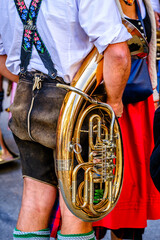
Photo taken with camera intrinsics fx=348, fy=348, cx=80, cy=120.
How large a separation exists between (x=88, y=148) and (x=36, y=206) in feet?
1.21

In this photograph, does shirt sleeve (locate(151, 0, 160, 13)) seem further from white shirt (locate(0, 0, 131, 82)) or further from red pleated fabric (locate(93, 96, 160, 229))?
white shirt (locate(0, 0, 131, 82))

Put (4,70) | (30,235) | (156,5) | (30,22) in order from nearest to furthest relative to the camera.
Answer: (30,22)
(30,235)
(4,70)
(156,5)

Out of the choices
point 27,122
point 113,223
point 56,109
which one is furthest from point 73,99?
point 113,223

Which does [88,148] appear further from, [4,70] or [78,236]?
[4,70]

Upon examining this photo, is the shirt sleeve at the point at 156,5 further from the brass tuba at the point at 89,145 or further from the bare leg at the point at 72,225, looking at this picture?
the bare leg at the point at 72,225

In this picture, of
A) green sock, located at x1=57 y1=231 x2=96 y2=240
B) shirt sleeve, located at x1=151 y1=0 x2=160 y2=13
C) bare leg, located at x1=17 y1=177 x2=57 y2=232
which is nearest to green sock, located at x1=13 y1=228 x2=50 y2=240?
bare leg, located at x1=17 y1=177 x2=57 y2=232

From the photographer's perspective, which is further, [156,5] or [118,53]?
[156,5]

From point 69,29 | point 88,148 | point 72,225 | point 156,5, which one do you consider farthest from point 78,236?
point 156,5

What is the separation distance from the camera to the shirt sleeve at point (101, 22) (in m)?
1.22

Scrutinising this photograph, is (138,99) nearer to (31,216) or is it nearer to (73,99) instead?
(73,99)

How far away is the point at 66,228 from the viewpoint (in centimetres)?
138

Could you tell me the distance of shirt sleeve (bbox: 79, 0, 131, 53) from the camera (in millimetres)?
1219

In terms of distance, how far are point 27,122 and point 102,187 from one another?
399 millimetres

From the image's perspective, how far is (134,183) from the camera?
174 centimetres
